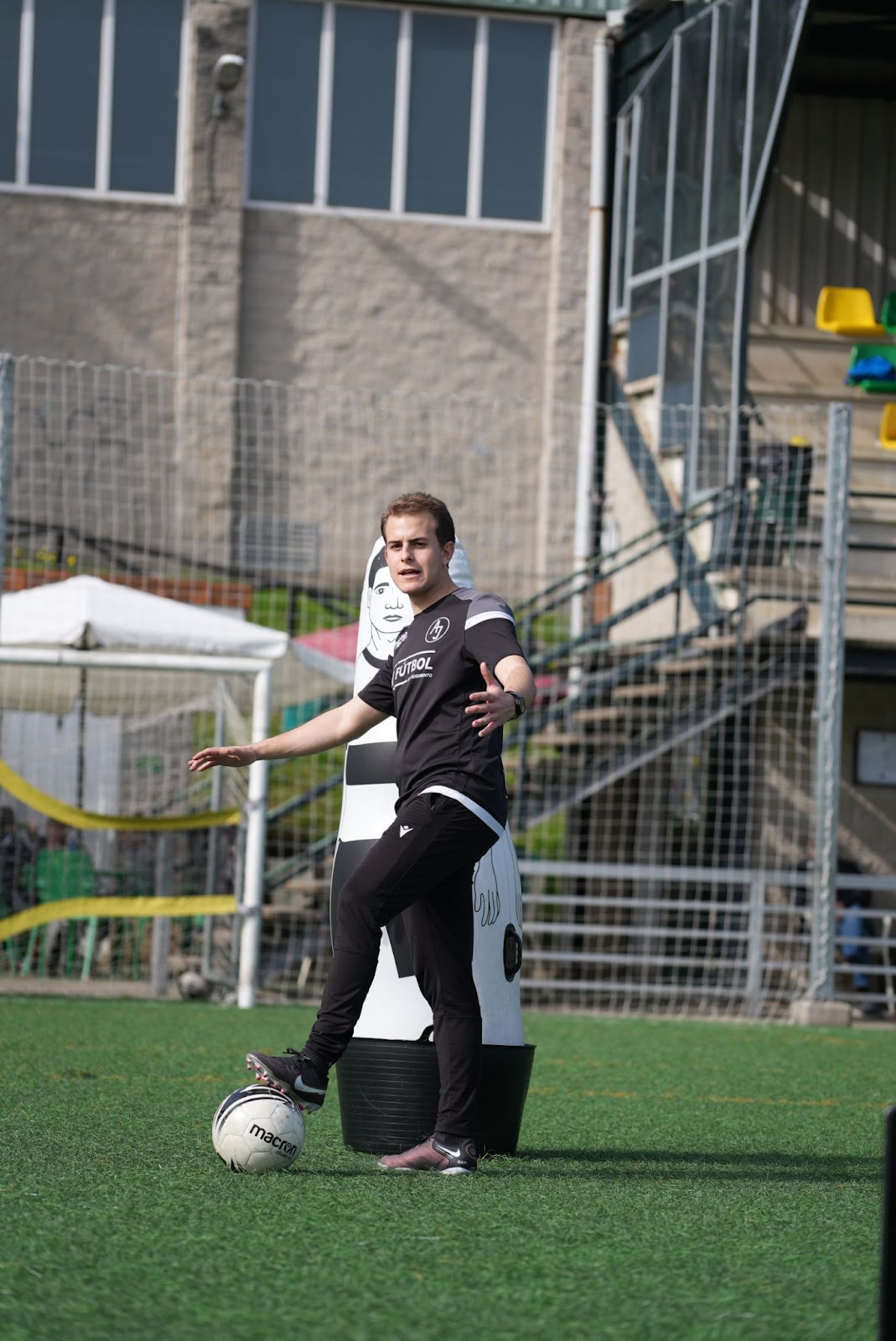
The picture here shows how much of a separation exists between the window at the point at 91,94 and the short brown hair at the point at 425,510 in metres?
13.6

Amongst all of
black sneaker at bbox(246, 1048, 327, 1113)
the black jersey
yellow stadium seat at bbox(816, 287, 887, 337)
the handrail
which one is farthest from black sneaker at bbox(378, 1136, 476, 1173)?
yellow stadium seat at bbox(816, 287, 887, 337)

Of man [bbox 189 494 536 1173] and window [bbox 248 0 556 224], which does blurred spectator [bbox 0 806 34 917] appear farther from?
man [bbox 189 494 536 1173]

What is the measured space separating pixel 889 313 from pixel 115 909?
8.56m

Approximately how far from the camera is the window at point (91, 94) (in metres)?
17.1

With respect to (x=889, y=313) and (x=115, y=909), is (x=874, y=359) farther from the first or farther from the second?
(x=115, y=909)

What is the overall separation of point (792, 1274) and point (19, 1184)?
1752mm

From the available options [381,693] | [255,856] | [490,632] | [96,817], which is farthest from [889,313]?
[490,632]

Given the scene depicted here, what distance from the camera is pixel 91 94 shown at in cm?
1722

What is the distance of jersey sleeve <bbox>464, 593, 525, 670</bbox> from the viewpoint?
4.46 meters

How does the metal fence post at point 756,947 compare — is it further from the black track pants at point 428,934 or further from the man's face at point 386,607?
the black track pants at point 428,934

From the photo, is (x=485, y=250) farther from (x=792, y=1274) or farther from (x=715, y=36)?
(x=792, y=1274)

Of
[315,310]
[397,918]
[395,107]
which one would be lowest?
[397,918]

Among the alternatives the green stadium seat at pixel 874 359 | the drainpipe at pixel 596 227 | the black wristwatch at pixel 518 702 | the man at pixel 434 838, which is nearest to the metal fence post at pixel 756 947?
the green stadium seat at pixel 874 359

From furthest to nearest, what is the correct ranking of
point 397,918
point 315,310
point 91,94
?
point 315,310 → point 91,94 → point 397,918
